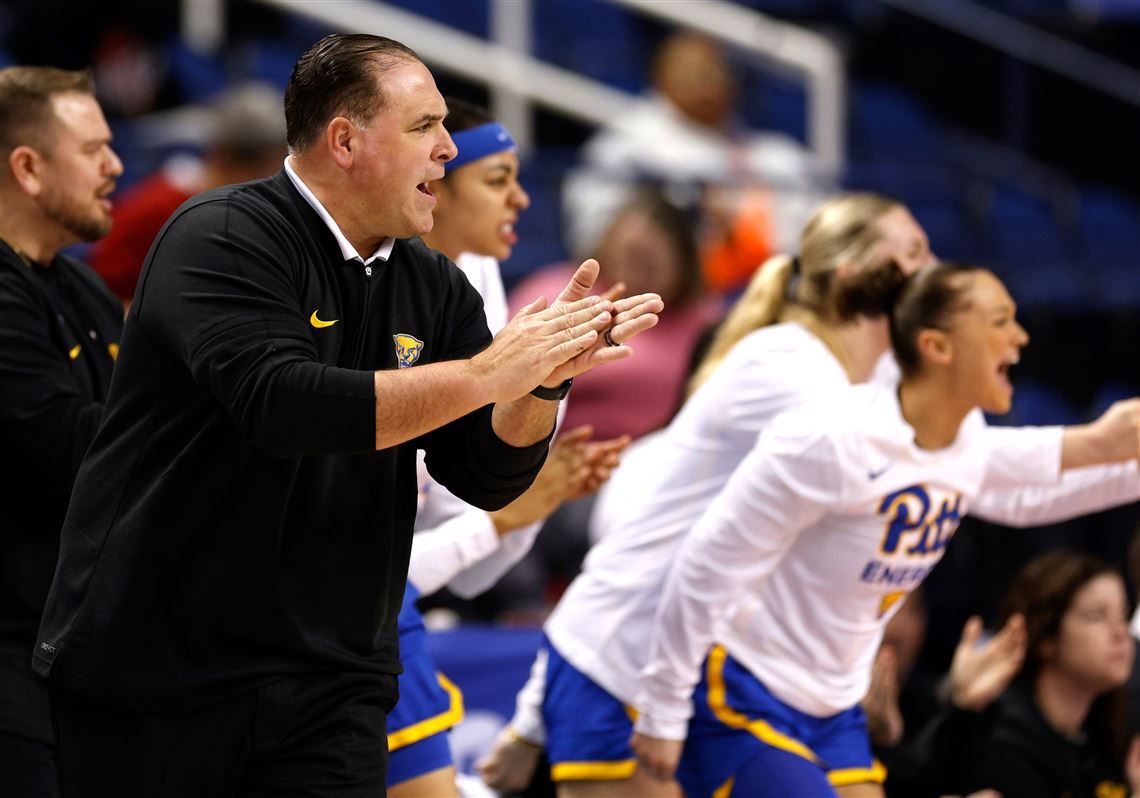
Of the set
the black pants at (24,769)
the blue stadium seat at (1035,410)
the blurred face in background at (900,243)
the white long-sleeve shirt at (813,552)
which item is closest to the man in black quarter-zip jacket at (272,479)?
the black pants at (24,769)

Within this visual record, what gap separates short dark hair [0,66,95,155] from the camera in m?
3.91

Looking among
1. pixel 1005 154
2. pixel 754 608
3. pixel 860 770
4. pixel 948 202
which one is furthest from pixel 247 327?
pixel 1005 154

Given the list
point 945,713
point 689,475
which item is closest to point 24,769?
point 689,475

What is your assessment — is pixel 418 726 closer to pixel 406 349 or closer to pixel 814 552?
pixel 814 552

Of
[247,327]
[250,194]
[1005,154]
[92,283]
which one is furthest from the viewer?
[1005,154]

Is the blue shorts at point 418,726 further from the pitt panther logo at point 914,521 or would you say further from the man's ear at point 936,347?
the man's ear at point 936,347

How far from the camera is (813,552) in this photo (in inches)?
161

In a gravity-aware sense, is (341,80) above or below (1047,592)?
above

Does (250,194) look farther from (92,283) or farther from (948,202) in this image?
(948,202)

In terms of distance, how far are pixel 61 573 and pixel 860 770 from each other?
2.04 meters

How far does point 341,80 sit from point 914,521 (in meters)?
1.77

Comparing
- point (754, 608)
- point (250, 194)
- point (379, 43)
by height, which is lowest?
point (754, 608)

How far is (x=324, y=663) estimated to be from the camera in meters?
3.02

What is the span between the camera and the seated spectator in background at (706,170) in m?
7.73
